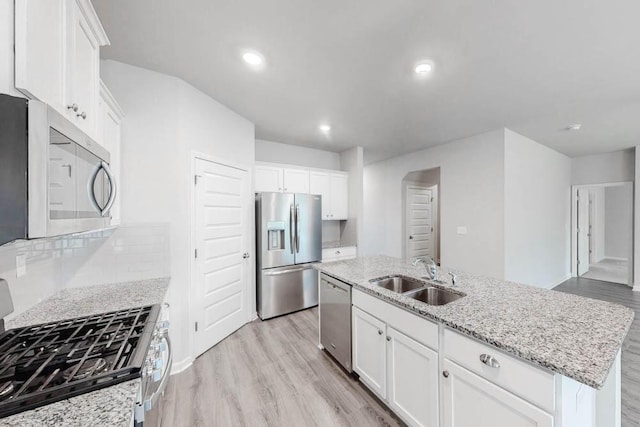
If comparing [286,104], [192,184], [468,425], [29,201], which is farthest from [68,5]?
[468,425]

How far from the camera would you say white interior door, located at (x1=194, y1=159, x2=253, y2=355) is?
8.22ft

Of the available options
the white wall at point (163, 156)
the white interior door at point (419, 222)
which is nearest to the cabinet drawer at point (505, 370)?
the white wall at point (163, 156)

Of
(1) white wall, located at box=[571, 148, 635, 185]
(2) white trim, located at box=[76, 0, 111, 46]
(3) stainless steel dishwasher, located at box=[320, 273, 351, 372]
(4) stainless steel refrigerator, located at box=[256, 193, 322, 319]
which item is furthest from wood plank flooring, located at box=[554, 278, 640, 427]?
(2) white trim, located at box=[76, 0, 111, 46]

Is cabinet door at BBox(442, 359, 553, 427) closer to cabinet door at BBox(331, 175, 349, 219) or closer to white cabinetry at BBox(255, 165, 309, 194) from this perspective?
white cabinetry at BBox(255, 165, 309, 194)

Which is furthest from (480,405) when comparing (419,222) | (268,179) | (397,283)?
(419,222)

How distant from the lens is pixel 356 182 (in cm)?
449

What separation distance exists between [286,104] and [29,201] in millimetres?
2460

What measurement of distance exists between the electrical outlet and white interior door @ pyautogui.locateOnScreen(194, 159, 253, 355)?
3.75 feet

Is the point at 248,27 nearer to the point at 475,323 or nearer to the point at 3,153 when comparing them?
the point at 3,153

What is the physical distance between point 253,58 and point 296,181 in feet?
7.06

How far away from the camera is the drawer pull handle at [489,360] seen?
108 cm

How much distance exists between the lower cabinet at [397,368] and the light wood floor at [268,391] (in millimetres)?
194

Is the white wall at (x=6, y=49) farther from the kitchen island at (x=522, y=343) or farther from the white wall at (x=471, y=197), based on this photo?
the white wall at (x=471, y=197)

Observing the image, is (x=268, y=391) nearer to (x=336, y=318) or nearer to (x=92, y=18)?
(x=336, y=318)
